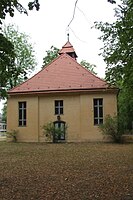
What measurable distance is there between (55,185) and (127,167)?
4316 millimetres

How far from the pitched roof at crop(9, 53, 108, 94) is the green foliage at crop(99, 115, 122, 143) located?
11.3ft

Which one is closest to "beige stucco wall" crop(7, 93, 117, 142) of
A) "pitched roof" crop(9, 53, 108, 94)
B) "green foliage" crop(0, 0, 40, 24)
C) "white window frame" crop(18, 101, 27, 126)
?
"white window frame" crop(18, 101, 27, 126)

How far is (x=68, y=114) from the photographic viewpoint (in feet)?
106

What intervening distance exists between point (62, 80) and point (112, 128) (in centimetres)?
751

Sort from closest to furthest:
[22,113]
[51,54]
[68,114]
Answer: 1. [68,114]
2. [22,113]
3. [51,54]

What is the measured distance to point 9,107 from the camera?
3391cm

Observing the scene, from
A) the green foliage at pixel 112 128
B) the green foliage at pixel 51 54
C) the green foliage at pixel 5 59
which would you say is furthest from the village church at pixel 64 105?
the green foliage at pixel 5 59

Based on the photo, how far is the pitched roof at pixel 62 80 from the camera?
32500mm

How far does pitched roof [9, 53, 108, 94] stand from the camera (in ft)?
107

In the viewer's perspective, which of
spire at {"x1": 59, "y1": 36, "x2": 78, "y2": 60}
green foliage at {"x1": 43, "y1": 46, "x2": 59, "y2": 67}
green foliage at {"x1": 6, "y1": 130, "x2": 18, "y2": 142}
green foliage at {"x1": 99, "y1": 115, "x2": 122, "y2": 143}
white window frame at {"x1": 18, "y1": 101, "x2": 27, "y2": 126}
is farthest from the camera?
green foliage at {"x1": 43, "y1": 46, "x2": 59, "y2": 67}

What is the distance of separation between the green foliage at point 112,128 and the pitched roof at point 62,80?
3432mm

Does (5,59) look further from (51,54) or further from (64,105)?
(51,54)

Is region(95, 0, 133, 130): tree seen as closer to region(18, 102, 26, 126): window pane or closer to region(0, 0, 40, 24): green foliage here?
region(0, 0, 40, 24): green foliage

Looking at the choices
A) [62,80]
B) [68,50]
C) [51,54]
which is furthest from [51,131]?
[51,54]
